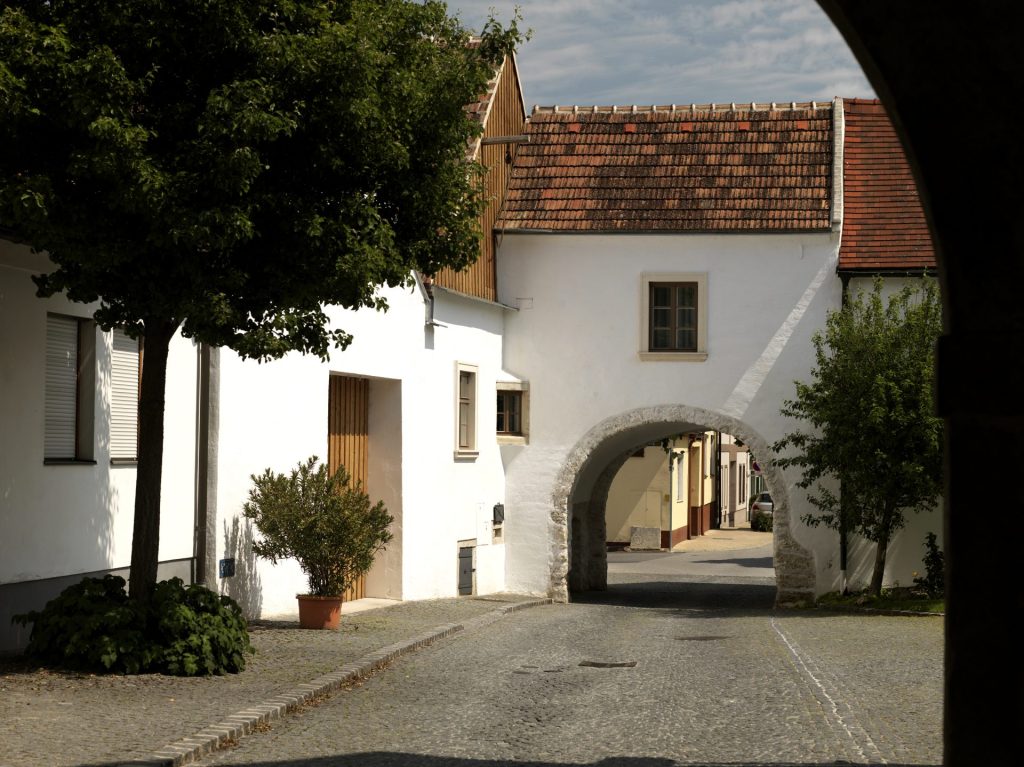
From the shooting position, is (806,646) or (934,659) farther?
(806,646)

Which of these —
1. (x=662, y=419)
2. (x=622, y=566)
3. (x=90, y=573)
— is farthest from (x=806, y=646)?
(x=622, y=566)

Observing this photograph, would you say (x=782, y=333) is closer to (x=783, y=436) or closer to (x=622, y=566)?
(x=783, y=436)

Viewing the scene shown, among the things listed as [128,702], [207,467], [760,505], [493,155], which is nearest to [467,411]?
[493,155]

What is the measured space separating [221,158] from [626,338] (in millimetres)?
15601

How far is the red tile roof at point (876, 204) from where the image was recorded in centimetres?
2398

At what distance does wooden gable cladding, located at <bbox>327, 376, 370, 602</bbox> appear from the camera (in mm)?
19453

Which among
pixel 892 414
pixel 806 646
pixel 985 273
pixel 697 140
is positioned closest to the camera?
pixel 985 273

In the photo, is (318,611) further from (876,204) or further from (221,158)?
(876,204)

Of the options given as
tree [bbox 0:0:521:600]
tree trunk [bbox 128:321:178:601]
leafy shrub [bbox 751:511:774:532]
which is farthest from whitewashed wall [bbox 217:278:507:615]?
leafy shrub [bbox 751:511:774:532]

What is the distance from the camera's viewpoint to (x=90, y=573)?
13195 mm

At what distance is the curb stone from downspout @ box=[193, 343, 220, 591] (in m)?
2.38

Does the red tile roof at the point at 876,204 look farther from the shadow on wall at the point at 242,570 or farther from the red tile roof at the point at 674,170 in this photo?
the shadow on wall at the point at 242,570

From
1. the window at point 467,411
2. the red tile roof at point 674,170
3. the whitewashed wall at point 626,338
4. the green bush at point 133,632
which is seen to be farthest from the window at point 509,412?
the green bush at point 133,632

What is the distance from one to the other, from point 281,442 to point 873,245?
1199cm
